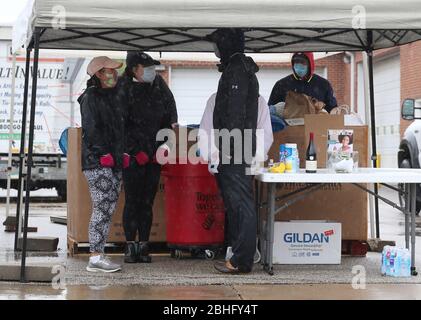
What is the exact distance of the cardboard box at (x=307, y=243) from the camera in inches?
303

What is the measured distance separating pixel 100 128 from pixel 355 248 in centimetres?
314

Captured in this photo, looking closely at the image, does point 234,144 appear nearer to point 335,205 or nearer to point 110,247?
point 335,205

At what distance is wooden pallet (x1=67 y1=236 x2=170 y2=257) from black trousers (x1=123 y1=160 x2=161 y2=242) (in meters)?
0.72

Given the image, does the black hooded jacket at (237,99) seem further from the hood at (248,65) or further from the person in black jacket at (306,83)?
the person in black jacket at (306,83)

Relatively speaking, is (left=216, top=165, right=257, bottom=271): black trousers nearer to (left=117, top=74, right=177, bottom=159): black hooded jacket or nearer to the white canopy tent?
(left=117, top=74, right=177, bottom=159): black hooded jacket

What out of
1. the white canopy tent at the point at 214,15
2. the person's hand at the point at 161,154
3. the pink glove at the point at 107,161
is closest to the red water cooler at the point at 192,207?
the person's hand at the point at 161,154

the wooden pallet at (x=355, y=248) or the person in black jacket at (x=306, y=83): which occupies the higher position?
the person in black jacket at (x=306, y=83)

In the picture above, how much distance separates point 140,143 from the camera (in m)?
7.60

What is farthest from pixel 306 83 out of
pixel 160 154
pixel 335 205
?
pixel 160 154

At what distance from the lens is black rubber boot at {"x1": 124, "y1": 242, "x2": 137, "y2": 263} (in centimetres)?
778

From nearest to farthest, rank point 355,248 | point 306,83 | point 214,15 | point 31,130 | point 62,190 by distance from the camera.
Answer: point 214,15 → point 31,130 → point 355,248 → point 306,83 → point 62,190

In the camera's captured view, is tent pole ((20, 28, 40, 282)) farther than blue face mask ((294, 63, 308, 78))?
No

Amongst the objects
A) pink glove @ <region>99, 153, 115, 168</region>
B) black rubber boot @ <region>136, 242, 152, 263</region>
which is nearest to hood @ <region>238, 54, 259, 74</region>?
pink glove @ <region>99, 153, 115, 168</region>

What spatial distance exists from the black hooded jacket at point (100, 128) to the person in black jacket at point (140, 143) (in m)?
0.31
